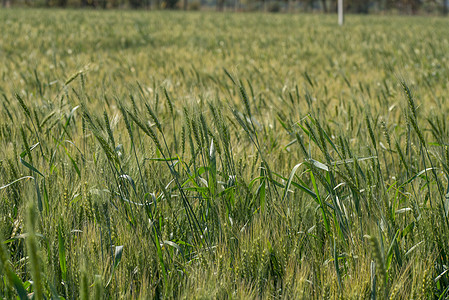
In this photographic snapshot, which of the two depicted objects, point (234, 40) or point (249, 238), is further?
point (234, 40)

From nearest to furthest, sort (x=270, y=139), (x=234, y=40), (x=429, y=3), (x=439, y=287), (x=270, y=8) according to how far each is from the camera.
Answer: (x=439, y=287), (x=270, y=139), (x=234, y=40), (x=270, y=8), (x=429, y=3)

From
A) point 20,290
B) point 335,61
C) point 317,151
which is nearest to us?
point 20,290

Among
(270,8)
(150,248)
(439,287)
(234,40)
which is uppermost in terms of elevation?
(270,8)

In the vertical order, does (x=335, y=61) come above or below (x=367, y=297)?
above

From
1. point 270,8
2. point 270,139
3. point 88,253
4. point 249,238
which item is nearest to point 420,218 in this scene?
point 249,238

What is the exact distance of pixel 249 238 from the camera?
119 centimetres

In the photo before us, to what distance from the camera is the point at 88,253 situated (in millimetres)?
1091

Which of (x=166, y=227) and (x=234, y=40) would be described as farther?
(x=234, y=40)

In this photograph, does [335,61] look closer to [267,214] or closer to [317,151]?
[317,151]

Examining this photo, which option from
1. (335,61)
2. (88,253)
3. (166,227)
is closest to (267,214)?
(166,227)

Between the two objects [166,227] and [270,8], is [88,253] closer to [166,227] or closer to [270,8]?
[166,227]

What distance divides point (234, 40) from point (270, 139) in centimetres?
758

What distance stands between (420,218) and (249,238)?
0.48 m

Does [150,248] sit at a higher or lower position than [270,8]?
lower
